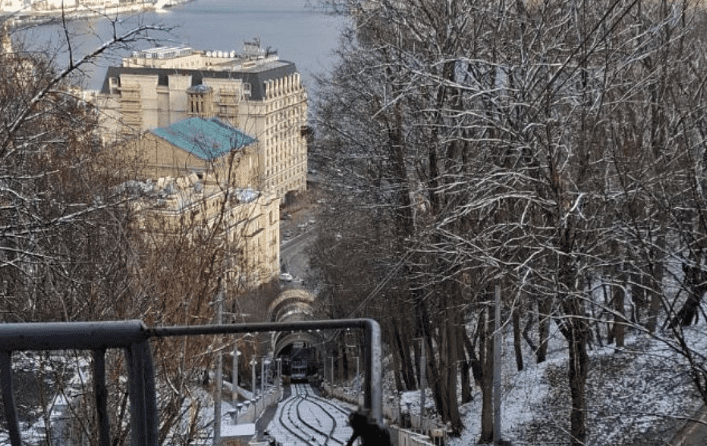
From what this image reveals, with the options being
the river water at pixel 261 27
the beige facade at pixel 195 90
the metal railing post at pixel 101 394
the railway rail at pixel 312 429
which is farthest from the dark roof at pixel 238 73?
the metal railing post at pixel 101 394

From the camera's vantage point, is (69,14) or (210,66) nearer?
(69,14)

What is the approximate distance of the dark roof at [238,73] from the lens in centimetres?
7369

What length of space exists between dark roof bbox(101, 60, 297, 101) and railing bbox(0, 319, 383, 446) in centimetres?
6824

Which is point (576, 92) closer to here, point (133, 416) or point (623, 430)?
point (623, 430)

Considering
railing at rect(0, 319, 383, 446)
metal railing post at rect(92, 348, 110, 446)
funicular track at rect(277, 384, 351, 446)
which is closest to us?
railing at rect(0, 319, 383, 446)

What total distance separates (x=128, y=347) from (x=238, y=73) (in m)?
69.5

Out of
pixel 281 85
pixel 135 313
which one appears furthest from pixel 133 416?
pixel 281 85

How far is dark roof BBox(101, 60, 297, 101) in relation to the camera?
73688mm

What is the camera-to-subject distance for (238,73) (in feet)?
232

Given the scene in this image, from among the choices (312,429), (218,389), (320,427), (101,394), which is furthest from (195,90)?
(101,394)

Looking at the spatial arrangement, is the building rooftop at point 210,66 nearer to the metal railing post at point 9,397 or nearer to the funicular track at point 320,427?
the funicular track at point 320,427

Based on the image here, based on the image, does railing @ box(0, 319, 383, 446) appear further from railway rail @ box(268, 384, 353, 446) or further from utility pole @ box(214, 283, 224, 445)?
utility pole @ box(214, 283, 224, 445)

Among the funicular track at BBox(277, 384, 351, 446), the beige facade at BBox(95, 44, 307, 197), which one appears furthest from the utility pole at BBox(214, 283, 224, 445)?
the beige facade at BBox(95, 44, 307, 197)

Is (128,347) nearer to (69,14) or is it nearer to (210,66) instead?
(69,14)
